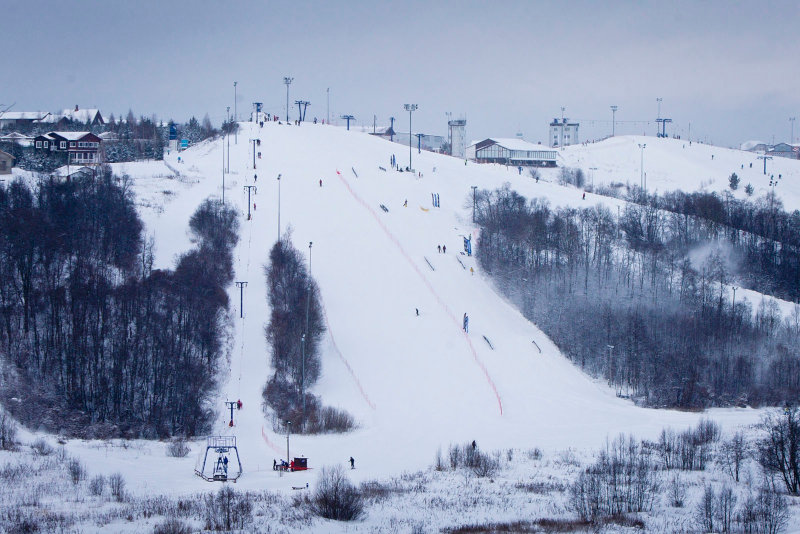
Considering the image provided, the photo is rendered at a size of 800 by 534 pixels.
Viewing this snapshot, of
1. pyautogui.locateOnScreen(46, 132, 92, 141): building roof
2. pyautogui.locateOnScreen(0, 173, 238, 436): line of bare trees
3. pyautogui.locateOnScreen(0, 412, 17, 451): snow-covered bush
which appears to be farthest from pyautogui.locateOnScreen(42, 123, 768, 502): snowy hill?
pyautogui.locateOnScreen(46, 132, 92, 141): building roof

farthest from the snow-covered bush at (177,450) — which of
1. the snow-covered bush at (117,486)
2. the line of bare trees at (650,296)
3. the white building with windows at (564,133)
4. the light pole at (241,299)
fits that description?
the white building with windows at (564,133)

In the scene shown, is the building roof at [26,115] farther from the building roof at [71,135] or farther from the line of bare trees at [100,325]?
the line of bare trees at [100,325]

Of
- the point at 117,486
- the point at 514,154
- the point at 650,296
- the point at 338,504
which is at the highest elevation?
the point at 514,154

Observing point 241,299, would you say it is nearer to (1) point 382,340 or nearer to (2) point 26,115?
(1) point 382,340

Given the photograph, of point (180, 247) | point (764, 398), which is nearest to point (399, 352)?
point (180, 247)

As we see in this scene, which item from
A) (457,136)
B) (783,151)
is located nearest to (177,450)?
(457,136)

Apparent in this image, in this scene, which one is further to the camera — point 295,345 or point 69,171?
point 69,171
